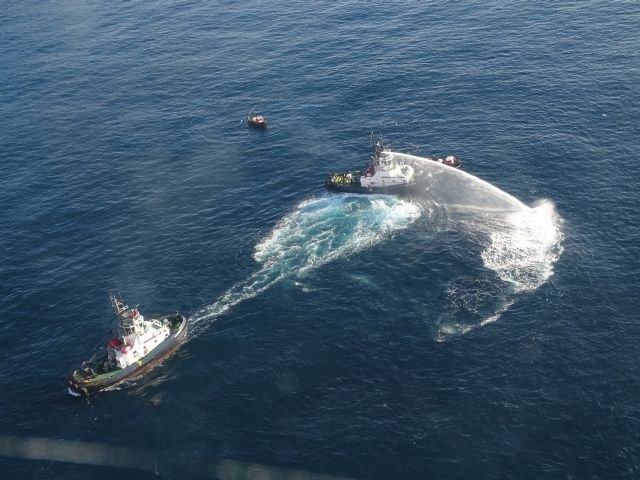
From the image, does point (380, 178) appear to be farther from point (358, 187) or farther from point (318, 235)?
point (318, 235)

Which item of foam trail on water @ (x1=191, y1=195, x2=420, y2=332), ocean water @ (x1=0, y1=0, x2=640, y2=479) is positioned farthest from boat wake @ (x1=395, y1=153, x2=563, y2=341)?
foam trail on water @ (x1=191, y1=195, x2=420, y2=332)

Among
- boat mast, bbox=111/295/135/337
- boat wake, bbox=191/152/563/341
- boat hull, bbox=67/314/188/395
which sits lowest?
boat hull, bbox=67/314/188/395

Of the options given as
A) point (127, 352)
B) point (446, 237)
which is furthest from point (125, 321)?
point (446, 237)

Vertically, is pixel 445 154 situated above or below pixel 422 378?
above

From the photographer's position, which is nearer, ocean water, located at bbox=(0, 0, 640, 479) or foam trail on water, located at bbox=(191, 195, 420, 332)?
ocean water, located at bbox=(0, 0, 640, 479)

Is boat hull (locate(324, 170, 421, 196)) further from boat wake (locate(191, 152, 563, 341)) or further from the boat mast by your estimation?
the boat mast

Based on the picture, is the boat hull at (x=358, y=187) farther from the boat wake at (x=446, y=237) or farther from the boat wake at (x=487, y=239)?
the boat wake at (x=487, y=239)

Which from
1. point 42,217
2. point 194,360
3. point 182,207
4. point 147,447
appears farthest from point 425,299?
point 42,217

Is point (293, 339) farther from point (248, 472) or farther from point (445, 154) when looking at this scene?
point (445, 154)
